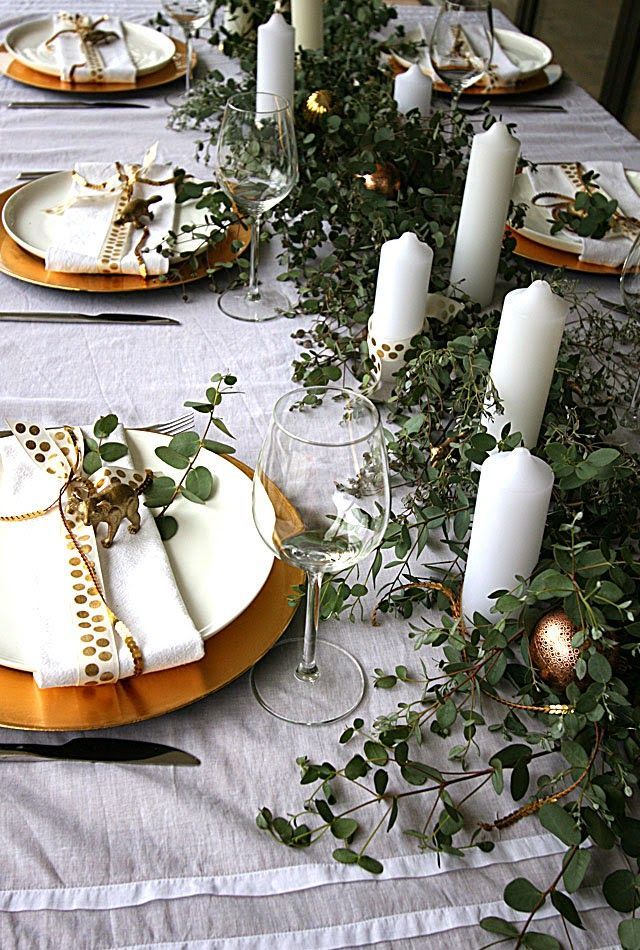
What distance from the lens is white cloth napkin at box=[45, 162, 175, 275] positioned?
1.22 m

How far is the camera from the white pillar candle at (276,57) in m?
1.42

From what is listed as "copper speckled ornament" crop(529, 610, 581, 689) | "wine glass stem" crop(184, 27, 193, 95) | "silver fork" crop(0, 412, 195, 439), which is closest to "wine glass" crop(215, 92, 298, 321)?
"silver fork" crop(0, 412, 195, 439)

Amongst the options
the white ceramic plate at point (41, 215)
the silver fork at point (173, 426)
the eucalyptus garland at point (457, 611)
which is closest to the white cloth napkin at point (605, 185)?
the eucalyptus garland at point (457, 611)

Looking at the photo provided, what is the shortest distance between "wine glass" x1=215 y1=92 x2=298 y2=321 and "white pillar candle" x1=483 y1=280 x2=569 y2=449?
38 cm

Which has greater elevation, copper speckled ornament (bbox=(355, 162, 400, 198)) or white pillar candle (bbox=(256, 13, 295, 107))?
white pillar candle (bbox=(256, 13, 295, 107))

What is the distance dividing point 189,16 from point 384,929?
1.73 metres

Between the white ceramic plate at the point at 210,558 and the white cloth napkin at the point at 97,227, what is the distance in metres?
0.38

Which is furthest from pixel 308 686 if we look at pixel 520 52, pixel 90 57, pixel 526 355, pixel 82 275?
pixel 520 52

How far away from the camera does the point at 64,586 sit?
2.48ft

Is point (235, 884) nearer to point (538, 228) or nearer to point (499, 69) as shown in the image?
point (538, 228)

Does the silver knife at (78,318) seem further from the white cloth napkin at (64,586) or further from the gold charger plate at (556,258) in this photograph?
the gold charger plate at (556,258)

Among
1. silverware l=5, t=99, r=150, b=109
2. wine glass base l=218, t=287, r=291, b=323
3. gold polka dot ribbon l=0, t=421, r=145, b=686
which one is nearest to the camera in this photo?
gold polka dot ribbon l=0, t=421, r=145, b=686

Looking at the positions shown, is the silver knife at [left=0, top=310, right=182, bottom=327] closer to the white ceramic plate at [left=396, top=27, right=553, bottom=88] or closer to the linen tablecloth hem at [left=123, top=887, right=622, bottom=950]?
the linen tablecloth hem at [left=123, top=887, right=622, bottom=950]

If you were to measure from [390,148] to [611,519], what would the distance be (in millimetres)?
646
